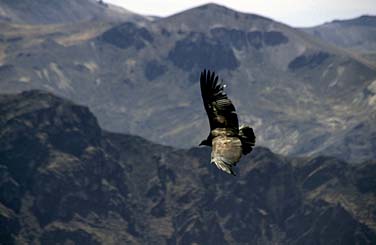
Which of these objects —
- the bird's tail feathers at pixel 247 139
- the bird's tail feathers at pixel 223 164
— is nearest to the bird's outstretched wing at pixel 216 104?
the bird's tail feathers at pixel 247 139

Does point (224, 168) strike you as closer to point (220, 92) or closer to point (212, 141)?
point (212, 141)

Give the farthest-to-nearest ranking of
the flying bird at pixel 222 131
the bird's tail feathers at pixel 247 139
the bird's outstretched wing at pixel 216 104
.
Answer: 1. the bird's outstretched wing at pixel 216 104
2. the bird's tail feathers at pixel 247 139
3. the flying bird at pixel 222 131

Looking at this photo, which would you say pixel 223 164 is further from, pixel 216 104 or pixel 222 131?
pixel 216 104

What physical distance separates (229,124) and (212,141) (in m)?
1.87

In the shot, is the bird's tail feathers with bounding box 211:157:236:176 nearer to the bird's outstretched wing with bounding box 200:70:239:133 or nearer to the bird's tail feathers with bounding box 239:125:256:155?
the bird's tail feathers with bounding box 239:125:256:155

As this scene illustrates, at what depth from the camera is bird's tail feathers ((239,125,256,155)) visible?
160ft

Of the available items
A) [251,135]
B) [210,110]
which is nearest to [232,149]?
[251,135]

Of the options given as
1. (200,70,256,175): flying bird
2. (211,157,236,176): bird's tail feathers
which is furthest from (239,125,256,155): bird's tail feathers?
(211,157,236,176): bird's tail feathers

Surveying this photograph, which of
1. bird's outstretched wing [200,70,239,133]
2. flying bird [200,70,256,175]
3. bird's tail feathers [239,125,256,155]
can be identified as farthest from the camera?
bird's outstretched wing [200,70,239,133]

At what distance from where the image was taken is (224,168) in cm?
4459

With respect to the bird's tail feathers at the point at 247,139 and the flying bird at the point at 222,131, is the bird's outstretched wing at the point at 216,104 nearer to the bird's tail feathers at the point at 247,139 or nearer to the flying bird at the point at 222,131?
the flying bird at the point at 222,131

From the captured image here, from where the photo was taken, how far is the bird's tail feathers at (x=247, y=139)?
4866 centimetres

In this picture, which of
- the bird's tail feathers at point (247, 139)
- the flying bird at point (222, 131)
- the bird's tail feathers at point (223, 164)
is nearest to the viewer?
the bird's tail feathers at point (223, 164)

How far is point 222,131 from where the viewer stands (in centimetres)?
5034
